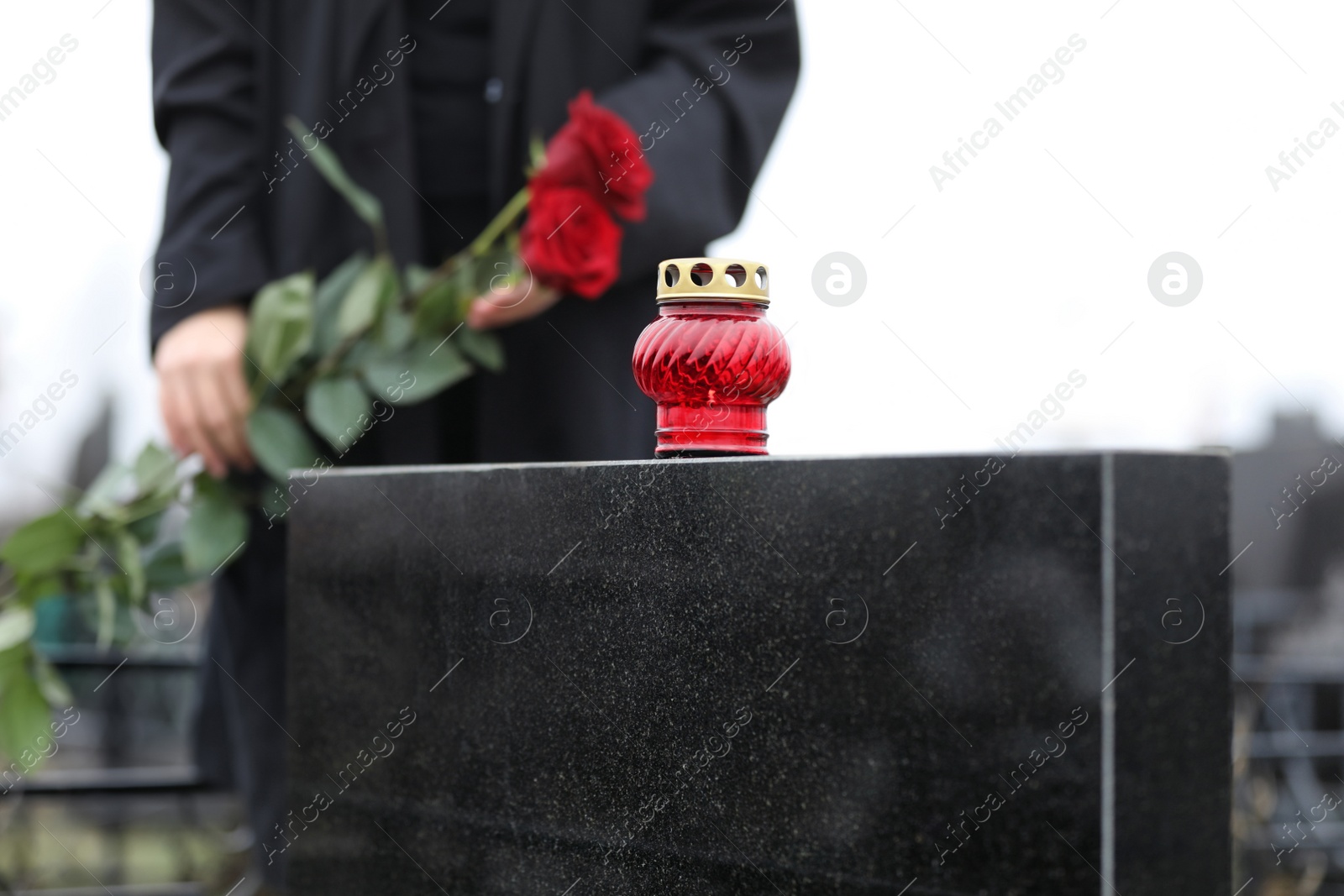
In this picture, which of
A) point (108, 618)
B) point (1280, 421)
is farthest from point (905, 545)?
point (1280, 421)

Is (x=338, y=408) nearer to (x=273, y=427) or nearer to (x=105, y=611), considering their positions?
(x=273, y=427)

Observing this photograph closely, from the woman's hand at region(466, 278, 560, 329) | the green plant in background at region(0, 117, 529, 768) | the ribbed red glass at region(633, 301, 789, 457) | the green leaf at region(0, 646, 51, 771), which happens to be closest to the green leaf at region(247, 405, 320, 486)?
the green plant in background at region(0, 117, 529, 768)

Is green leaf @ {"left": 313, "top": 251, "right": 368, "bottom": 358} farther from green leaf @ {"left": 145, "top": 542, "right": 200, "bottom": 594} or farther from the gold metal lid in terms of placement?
the gold metal lid

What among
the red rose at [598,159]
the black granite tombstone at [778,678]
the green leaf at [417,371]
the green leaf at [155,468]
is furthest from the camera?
the green leaf at [155,468]

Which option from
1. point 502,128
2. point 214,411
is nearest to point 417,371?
point 214,411

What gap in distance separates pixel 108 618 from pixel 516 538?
0.72 meters

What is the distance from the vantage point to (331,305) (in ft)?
4.45

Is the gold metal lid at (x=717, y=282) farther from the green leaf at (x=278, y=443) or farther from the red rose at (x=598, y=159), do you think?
the green leaf at (x=278, y=443)

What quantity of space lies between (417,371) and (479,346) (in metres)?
0.07

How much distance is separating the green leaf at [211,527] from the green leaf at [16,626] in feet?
0.55

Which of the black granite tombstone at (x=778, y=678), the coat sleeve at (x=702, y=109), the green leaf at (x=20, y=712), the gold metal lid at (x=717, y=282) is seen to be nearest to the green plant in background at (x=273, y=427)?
the green leaf at (x=20, y=712)

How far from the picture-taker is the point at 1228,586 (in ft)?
1.87

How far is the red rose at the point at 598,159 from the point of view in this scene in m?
1.15

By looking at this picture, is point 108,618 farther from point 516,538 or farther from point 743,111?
point 743,111
